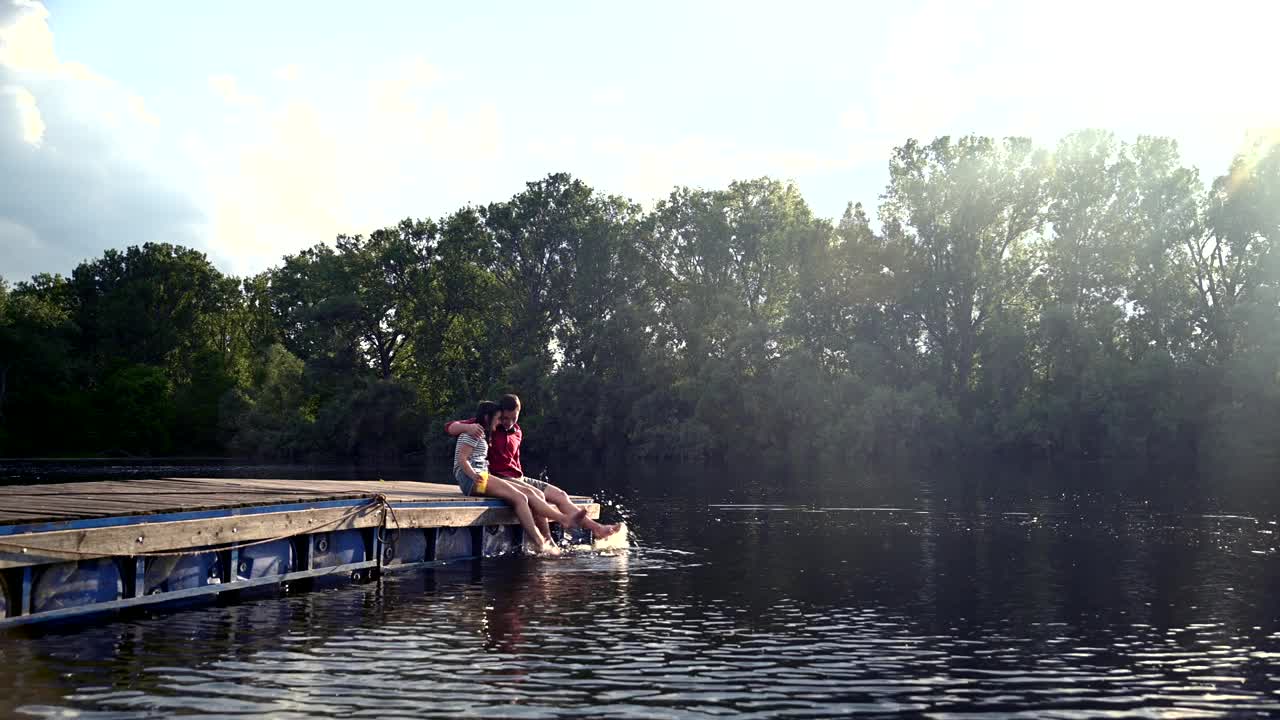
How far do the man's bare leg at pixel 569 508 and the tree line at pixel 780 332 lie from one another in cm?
5362

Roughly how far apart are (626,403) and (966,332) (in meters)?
26.4

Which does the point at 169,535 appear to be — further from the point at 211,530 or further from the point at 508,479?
the point at 508,479

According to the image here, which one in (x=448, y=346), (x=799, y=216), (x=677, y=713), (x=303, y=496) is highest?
(x=799, y=216)

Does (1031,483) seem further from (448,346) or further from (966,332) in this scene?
(448,346)

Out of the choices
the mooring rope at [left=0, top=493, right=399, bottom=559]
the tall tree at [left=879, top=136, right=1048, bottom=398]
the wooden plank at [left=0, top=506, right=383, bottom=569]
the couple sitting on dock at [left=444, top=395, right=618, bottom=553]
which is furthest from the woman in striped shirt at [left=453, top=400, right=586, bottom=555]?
the tall tree at [left=879, top=136, right=1048, bottom=398]

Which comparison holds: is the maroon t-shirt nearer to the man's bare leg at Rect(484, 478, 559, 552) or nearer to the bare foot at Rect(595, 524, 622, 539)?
the man's bare leg at Rect(484, 478, 559, 552)

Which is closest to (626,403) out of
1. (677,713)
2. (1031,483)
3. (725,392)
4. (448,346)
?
(725,392)

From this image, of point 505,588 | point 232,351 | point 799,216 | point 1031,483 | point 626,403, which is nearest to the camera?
point 505,588

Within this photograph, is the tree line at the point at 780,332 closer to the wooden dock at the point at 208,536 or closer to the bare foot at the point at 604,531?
the bare foot at the point at 604,531

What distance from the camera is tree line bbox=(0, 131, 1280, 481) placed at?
251 feet

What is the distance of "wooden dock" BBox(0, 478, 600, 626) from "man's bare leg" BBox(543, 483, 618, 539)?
0.91 m

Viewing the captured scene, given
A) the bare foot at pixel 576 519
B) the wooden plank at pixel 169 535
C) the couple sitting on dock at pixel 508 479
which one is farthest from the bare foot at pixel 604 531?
the wooden plank at pixel 169 535

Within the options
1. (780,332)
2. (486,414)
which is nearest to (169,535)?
(486,414)

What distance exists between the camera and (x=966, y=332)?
85062 millimetres
